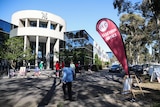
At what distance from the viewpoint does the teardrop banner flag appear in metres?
8.34

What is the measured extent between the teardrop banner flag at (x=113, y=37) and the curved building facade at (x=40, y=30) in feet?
121

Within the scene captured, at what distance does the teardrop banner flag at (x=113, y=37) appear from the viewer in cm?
834

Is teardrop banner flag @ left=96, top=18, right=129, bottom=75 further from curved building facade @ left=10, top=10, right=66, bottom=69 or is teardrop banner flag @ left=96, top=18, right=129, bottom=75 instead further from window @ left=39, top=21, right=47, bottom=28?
window @ left=39, top=21, right=47, bottom=28

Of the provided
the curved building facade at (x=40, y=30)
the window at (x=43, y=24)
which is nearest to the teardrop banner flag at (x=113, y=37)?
the curved building facade at (x=40, y=30)

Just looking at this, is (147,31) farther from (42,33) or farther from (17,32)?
(17,32)

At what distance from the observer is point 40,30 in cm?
4700

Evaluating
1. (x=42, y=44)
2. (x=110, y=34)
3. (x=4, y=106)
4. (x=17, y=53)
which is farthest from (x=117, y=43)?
(x=42, y=44)

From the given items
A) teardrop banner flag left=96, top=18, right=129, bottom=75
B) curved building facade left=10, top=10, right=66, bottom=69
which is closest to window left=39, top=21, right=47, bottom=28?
curved building facade left=10, top=10, right=66, bottom=69

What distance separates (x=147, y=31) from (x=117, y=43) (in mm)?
28962

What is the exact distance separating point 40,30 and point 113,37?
40346 millimetres

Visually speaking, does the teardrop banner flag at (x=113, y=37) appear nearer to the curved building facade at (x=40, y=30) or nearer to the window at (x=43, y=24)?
the curved building facade at (x=40, y=30)

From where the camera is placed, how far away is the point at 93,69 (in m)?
39.3

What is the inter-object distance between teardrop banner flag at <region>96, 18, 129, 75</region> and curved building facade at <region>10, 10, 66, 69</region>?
3692 centimetres

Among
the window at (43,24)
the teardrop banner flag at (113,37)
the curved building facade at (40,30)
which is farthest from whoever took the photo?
the window at (43,24)
